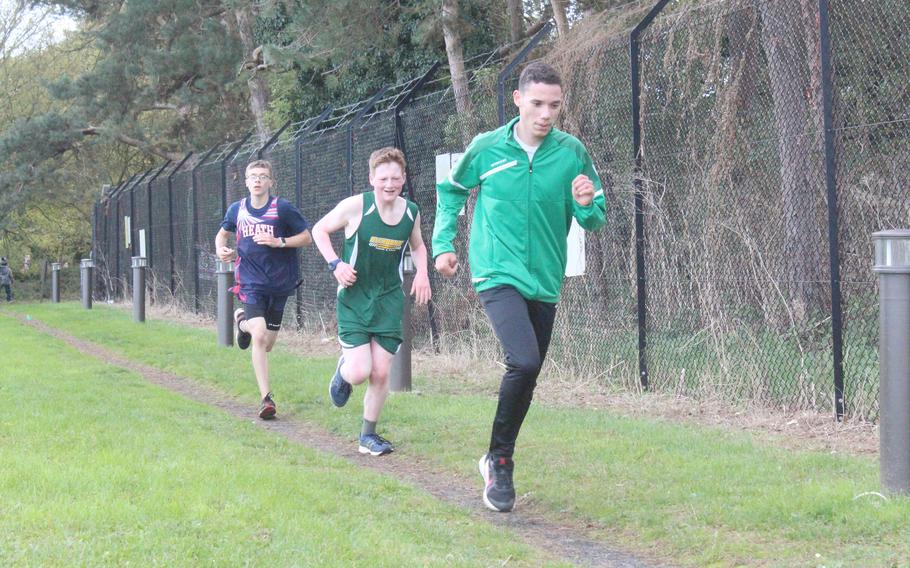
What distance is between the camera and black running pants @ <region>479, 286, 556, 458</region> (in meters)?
5.31

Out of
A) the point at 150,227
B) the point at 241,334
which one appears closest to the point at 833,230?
the point at 241,334

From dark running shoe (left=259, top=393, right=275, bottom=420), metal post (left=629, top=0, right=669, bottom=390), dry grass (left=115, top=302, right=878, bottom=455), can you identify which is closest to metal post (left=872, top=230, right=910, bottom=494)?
dry grass (left=115, top=302, right=878, bottom=455)

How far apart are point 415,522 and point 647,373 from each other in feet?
15.0

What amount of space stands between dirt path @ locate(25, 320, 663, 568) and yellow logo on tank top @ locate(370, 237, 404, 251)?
51.3 inches

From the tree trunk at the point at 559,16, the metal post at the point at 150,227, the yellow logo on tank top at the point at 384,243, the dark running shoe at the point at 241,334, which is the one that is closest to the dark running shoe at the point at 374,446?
the yellow logo on tank top at the point at 384,243

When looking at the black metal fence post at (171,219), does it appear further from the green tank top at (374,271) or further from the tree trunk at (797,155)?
the green tank top at (374,271)

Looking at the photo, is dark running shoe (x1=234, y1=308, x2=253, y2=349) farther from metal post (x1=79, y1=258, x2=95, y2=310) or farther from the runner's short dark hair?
metal post (x1=79, y1=258, x2=95, y2=310)

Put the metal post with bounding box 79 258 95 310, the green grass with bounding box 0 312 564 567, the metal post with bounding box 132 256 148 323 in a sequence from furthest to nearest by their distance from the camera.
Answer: the metal post with bounding box 79 258 95 310, the metal post with bounding box 132 256 148 323, the green grass with bounding box 0 312 564 567

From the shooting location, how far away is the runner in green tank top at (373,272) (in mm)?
6836

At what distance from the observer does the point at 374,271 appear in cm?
695

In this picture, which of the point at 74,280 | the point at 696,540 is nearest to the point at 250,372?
the point at 696,540

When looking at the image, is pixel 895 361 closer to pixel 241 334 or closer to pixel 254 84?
pixel 241 334

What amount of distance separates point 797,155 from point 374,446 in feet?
12.7

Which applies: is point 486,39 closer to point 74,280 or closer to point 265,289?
point 265,289
